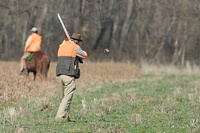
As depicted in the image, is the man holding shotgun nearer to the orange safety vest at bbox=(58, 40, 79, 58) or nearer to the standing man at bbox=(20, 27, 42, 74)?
the orange safety vest at bbox=(58, 40, 79, 58)

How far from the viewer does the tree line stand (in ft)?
150

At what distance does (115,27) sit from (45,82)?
108 feet

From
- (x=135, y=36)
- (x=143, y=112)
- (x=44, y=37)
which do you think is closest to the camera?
(x=143, y=112)

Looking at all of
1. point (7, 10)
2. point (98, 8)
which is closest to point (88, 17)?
point (98, 8)

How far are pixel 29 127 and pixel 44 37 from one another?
37.1 meters

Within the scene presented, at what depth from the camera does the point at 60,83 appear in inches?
462

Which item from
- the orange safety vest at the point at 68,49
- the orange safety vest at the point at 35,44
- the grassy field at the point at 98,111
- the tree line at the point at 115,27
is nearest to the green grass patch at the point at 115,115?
the grassy field at the point at 98,111

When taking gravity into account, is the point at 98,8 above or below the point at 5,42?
above

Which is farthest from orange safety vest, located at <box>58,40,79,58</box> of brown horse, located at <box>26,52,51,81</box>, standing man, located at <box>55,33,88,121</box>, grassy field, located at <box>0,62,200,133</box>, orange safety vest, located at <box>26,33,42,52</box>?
brown horse, located at <box>26,52,51,81</box>

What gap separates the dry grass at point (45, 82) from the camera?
16977 millimetres

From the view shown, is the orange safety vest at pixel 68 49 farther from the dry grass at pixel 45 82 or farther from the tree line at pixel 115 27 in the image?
the tree line at pixel 115 27

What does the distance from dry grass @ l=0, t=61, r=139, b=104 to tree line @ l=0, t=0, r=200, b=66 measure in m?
13.3

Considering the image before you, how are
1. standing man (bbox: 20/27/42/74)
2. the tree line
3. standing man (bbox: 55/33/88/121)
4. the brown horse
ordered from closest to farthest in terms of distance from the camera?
standing man (bbox: 55/33/88/121) < standing man (bbox: 20/27/42/74) < the brown horse < the tree line

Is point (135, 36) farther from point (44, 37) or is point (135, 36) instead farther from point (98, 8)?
point (44, 37)
